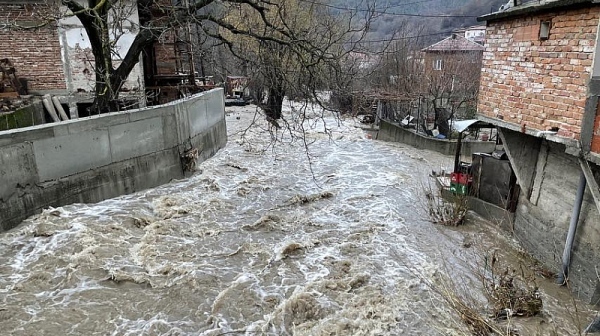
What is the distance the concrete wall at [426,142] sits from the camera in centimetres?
1762

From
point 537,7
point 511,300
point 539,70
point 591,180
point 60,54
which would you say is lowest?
point 511,300

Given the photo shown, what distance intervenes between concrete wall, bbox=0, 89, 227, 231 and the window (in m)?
9.02

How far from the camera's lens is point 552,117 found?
6.71 metres

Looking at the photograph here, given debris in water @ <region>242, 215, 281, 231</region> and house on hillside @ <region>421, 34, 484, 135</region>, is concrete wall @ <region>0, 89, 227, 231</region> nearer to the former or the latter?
debris in water @ <region>242, 215, 281, 231</region>

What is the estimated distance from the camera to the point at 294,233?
9.22 metres

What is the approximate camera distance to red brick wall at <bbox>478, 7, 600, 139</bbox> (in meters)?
6.14

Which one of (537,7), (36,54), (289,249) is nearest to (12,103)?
(36,54)

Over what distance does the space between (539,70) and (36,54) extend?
14.4 meters

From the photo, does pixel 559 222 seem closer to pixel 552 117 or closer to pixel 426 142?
pixel 552 117

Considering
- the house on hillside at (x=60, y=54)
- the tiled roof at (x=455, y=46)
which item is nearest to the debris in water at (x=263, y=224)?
the house on hillside at (x=60, y=54)

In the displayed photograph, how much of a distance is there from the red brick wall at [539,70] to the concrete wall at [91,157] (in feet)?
26.6

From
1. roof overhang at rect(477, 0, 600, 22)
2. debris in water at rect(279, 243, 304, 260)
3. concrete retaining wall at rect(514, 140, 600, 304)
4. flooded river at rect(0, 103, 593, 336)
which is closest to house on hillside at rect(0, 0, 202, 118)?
flooded river at rect(0, 103, 593, 336)

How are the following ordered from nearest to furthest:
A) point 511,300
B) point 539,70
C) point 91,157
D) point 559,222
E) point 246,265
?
point 511,300 → point 539,70 → point 559,222 → point 246,265 → point 91,157

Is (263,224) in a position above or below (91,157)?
below
